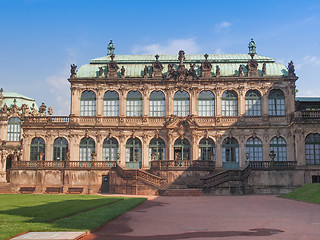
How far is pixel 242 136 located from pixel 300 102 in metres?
10.1

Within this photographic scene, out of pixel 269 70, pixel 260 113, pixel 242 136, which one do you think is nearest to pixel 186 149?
pixel 242 136

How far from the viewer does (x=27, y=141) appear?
5241 cm

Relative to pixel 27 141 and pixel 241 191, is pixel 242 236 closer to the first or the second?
pixel 241 191

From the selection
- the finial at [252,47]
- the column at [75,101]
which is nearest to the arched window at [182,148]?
the column at [75,101]

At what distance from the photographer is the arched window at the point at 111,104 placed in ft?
175

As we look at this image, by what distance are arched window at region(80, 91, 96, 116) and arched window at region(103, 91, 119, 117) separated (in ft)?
4.83

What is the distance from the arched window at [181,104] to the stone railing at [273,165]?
1159cm

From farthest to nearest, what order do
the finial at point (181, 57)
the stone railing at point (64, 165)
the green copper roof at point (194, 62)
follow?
the green copper roof at point (194, 62)
the finial at point (181, 57)
the stone railing at point (64, 165)

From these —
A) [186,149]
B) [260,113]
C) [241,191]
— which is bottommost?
[241,191]

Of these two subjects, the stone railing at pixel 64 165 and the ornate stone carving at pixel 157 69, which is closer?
the stone railing at pixel 64 165

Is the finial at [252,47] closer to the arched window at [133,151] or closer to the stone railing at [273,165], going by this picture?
the stone railing at [273,165]

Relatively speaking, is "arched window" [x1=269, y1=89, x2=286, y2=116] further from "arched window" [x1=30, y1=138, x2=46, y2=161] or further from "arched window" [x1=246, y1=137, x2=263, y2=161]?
"arched window" [x1=30, y1=138, x2=46, y2=161]

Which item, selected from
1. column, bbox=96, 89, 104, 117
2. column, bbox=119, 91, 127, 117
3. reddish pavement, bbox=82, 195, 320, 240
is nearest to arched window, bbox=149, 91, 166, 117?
column, bbox=119, 91, 127, 117

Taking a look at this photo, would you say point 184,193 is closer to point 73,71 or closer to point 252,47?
point 73,71
